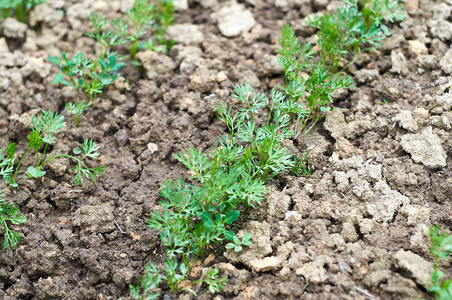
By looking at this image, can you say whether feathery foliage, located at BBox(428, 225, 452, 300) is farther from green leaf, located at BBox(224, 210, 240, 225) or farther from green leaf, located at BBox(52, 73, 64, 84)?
green leaf, located at BBox(52, 73, 64, 84)

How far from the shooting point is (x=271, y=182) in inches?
112

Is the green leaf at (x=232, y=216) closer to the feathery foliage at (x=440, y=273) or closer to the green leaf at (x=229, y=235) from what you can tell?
the green leaf at (x=229, y=235)

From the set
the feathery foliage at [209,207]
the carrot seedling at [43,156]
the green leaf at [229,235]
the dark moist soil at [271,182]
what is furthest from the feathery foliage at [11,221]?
the green leaf at [229,235]

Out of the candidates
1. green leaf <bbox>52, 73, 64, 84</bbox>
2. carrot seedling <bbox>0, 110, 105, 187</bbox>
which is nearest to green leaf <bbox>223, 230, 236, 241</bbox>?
carrot seedling <bbox>0, 110, 105, 187</bbox>

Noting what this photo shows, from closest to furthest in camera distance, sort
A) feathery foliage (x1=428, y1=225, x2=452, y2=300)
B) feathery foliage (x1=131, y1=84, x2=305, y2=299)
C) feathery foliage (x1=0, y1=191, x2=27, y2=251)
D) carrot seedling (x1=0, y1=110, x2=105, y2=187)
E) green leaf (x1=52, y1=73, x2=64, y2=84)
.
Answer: feathery foliage (x1=428, y1=225, x2=452, y2=300) < feathery foliage (x1=131, y1=84, x2=305, y2=299) < feathery foliage (x1=0, y1=191, x2=27, y2=251) < carrot seedling (x1=0, y1=110, x2=105, y2=187) < green leaf (x1=52, y1=73, x2=64, y2=84)

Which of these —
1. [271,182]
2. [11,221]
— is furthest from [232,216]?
[11,221]

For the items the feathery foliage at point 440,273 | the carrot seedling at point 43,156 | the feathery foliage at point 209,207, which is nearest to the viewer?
the feathery foliage at point 440,273

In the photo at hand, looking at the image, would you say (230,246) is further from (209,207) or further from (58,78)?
(58,78)

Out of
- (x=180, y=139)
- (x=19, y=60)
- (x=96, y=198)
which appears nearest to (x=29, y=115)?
(x=19, y=60)

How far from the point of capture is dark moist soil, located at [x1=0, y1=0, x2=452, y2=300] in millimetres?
2473

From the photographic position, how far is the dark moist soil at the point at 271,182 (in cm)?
247

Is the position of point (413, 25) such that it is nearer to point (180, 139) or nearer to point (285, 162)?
point (285, 162)

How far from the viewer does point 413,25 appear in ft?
11.5

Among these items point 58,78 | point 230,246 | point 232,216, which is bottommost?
point 230,246
